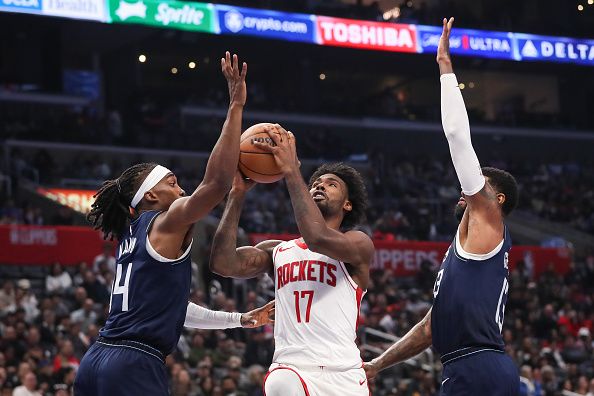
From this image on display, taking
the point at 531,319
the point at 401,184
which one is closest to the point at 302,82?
the point at 401,184

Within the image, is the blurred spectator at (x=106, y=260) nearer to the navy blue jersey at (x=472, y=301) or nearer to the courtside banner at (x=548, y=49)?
the navy blue jersey at (x=472, y=301)

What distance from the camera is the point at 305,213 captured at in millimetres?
5574

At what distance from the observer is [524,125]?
37.7 metres

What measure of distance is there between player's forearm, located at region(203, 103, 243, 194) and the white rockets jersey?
0.82 m

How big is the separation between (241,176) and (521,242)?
25.0 metres

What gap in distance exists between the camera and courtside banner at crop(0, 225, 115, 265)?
19297mm

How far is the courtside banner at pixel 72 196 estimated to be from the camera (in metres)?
23.6

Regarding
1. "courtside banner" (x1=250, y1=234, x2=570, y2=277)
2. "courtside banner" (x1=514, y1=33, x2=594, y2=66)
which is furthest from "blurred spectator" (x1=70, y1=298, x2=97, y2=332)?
"courtside banner" (x1=514, y1=33, x2=594, y2=66)

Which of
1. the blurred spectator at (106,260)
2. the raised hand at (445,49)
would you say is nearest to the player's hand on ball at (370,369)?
the raised hand at (445,49)

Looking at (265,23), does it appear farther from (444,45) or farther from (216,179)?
(216,179)

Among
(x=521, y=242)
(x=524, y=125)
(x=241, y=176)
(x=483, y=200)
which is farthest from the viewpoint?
(x=524, y=125)

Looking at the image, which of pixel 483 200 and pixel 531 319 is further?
pixel 531 319

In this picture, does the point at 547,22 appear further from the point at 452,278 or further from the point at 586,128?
the point at 452,278

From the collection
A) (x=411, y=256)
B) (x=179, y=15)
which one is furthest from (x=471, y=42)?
(x=179, y=15)
